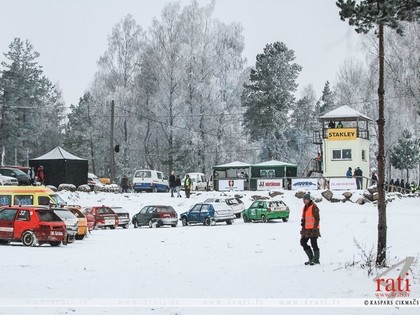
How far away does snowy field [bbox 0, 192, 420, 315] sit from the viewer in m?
11.9

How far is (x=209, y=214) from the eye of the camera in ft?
123

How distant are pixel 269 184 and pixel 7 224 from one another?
95.2 feet

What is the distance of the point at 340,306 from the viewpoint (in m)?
11.6

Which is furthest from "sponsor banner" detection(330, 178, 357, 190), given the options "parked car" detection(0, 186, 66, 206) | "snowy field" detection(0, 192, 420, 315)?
"parked car" detection(0, 186, 66, 206)

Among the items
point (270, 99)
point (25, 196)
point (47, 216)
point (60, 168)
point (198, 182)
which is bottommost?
point (47, 216)

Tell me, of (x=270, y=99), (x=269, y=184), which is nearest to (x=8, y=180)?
(x=269, y=184)

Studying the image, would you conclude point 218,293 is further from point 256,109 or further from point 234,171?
point 256,109

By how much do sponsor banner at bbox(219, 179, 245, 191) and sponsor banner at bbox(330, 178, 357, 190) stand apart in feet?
22.5

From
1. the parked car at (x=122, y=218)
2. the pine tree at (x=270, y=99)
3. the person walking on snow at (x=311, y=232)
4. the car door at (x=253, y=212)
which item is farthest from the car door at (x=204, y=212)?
the pine tree at (x=270, y=99)

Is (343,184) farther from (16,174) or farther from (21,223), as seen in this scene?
(21,223)

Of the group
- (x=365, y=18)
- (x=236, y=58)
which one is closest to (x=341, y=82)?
(x=236, y=58)

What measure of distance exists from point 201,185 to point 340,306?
2014 inches

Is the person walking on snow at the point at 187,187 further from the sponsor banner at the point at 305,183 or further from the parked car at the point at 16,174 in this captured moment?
the parked car at the point at 16,174

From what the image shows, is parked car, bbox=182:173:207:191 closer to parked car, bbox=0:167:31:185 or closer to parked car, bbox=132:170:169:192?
A: parked car, bbox=132:170:169:192
